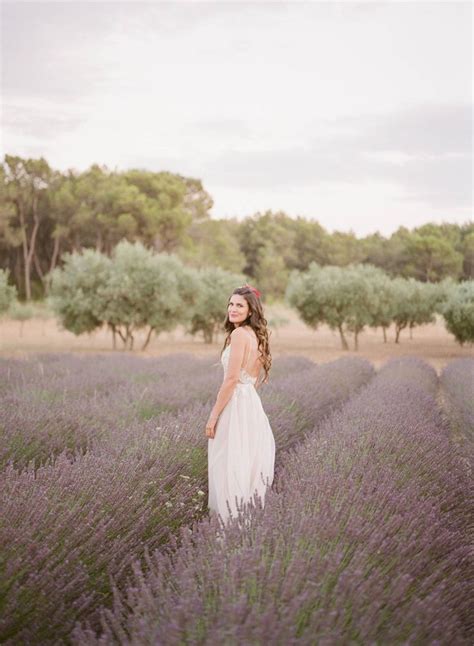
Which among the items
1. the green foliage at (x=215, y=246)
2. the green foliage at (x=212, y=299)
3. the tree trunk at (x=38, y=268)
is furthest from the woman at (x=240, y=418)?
the green foliage at (x=215, y=246)

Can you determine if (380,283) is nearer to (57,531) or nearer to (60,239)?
(60,239)

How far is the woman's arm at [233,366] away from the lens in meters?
4.14

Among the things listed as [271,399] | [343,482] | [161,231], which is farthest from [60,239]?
[343,482]

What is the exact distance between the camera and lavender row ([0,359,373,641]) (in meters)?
2.43

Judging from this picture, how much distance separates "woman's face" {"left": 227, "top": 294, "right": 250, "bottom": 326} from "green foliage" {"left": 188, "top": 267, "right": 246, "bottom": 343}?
85.4ft

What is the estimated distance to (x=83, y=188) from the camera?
146ft

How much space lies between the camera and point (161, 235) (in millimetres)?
48031

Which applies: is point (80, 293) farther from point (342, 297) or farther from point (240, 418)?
point (240, 418)

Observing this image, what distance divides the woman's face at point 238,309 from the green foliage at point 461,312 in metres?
23.7

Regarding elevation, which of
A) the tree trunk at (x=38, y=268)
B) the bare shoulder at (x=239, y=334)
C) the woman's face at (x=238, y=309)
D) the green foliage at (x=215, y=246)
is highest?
the green foliage at (x=215, y=246)

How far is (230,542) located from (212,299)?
29.0 m

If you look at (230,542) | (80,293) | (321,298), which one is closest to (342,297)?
(321,298)

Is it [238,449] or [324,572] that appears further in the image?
[238,449]

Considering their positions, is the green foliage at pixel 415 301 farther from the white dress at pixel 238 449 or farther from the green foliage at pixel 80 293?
the white dress at pixel 238 449
